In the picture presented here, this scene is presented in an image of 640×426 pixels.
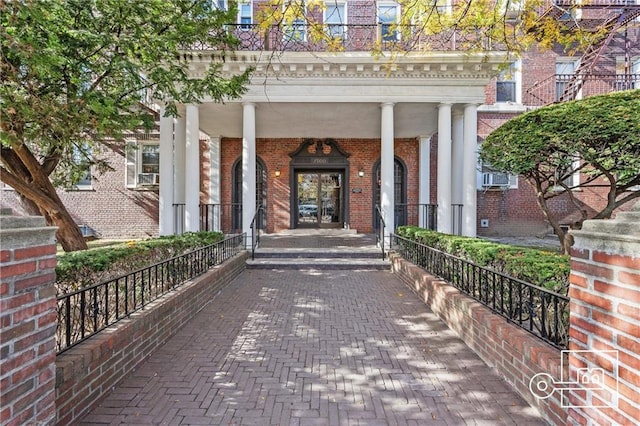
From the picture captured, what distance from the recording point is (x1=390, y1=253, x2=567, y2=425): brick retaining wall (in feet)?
7.39

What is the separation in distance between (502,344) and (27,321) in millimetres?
3351

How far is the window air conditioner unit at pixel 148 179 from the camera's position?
12094 mm

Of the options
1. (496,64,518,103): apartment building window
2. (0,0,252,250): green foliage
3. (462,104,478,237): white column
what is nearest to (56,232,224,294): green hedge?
(0,0,252,250): green foliage

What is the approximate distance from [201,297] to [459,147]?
822 centimetres

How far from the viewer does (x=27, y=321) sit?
1734mm

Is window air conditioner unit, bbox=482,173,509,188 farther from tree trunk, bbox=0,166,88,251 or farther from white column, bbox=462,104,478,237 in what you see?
tree trunk, bbox=0,166,88,251

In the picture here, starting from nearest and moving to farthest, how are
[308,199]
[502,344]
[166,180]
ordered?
[502,344]
[166,180]
[308,199]

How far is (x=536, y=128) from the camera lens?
611cm

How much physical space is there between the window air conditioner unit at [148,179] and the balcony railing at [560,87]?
1390 centimetres

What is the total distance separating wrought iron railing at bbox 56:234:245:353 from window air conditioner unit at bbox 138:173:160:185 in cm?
662

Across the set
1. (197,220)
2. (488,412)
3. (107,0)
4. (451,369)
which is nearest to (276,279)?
(197,220)

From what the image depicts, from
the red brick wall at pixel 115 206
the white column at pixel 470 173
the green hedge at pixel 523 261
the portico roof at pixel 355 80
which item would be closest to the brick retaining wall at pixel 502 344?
the green hedge at pixel 523 261

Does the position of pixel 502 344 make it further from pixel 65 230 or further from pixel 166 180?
pixel 166 180

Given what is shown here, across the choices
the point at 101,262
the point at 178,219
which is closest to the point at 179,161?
the point at 178,219
